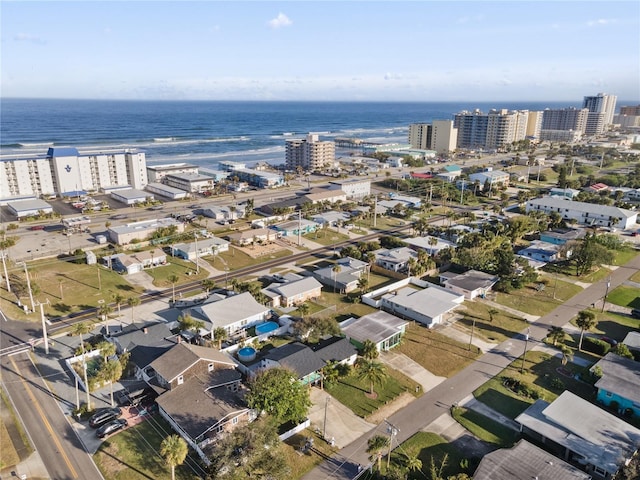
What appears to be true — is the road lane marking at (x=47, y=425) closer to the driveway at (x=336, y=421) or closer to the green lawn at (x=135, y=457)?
the green lawn at (x=135, y=457)

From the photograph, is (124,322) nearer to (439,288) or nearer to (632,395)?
(439,288)

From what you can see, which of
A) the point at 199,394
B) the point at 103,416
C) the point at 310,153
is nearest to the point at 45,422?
the point at 103,416

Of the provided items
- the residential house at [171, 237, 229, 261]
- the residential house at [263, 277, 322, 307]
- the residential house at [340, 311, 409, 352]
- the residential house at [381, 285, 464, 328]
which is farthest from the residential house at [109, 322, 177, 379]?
the residential house at [381, 285, 464, 328]

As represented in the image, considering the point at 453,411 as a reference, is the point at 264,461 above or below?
above

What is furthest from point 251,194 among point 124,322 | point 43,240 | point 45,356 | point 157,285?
point 45,356

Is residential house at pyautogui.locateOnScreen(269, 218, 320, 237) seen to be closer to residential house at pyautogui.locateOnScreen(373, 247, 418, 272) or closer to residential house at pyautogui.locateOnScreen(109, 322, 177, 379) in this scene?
residential house at pyautogui.locateOnScreen(373, 247, 418, 272)

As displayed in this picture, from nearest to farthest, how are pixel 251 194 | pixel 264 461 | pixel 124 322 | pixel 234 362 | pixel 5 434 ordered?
pixel 264 461 < pixel 5 434 < pixel 234 362 < pixel 124 322 < pixel 251 194
